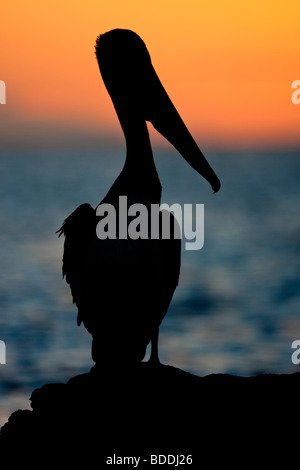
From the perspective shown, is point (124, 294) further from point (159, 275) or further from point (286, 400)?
point (286, 400)

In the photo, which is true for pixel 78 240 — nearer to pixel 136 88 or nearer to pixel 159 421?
pixel 136 88

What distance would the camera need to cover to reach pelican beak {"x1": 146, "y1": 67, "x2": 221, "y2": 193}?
7.04 meters

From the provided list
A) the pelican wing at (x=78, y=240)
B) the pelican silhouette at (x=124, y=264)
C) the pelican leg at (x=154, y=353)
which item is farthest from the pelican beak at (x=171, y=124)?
the pelican leg at (x=154, y=353)

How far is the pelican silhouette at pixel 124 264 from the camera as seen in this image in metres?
6.16

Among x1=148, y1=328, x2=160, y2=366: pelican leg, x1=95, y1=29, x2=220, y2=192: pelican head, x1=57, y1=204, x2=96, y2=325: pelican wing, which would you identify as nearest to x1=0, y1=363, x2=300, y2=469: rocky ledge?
x1=148, y1=328, x2=160, y2=366: pelican leg

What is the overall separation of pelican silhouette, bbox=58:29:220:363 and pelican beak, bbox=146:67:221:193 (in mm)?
181

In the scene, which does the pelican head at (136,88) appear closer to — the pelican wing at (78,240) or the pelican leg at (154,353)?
the pelican wing at (78,240)

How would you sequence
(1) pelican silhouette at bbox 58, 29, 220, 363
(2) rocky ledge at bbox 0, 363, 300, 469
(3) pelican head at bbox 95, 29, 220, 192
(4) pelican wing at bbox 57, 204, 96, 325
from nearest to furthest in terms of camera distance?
1. (2) rocky ledge at bbox 0, 363, 300, 469
2. (1) pelican silhouette at bbox 58, 29, 220, 363
3. (4) pelican wing at bbox 57, 204, 96, 325
4. (3) pelican head at bbox 95, 29, 220, 192

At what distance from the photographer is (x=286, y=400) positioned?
549 centimetres

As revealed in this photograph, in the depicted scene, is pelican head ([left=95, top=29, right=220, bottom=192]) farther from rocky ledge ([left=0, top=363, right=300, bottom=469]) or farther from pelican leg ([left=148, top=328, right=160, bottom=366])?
rocky ledge ([left=0, top=363, right=300, bottom=469])

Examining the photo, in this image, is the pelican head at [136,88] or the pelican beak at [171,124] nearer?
the pelican head at [136,88]

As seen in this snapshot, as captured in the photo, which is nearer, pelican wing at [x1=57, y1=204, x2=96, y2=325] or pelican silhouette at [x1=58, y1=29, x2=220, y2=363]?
pelican silhouette at [x1=58, y1=29, x2=220, y2=363]

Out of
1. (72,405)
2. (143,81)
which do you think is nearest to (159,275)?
(72,405)
